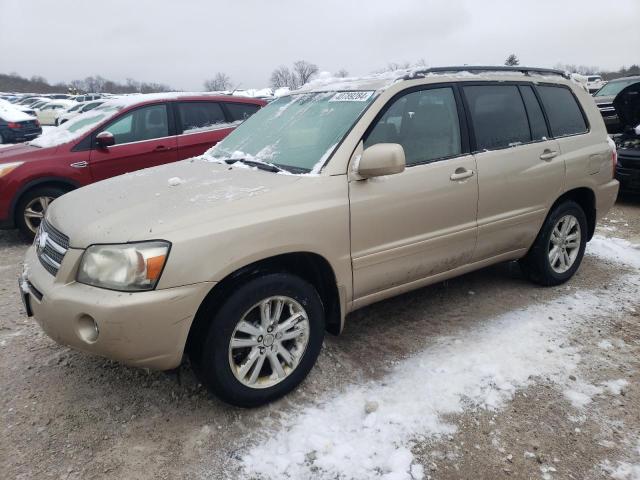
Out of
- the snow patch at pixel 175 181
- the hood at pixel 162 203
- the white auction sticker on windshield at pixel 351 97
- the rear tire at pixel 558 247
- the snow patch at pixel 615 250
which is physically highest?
the white auction sticker on windshield at pixel 351 97

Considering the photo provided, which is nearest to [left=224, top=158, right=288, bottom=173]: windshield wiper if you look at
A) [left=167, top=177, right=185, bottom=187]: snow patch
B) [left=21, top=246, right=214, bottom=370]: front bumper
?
[left=167, top=177, right=185, bottom=187]: snow patch

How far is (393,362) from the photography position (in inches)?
125

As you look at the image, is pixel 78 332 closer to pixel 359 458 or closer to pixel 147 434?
pixel 147 434

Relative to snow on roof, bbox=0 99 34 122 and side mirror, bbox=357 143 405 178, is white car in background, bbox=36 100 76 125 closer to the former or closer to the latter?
snow on roof, bbox=0 99 34 122

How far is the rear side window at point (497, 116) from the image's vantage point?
11.8 feet

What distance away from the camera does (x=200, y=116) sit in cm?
671

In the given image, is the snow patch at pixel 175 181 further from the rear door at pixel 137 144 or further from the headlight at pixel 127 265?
the rear door at pixel 137 144

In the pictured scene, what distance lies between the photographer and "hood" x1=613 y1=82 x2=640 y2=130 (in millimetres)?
7027

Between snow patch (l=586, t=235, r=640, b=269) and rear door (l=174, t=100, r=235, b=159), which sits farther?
rear door (l=174, t=100, r=235, b=159)

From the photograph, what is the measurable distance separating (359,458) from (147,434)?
3.58ft

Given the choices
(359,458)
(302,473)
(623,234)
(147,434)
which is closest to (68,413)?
(147,434)

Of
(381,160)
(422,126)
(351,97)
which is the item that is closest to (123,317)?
(381,160)

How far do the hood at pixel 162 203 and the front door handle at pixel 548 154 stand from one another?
7.19 feet

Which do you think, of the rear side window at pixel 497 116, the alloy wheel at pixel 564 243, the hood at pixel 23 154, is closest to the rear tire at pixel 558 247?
the alloy wheel at pixel 564 243
